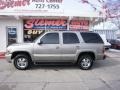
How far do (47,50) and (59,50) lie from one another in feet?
1.95

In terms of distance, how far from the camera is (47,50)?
1262 centimetres

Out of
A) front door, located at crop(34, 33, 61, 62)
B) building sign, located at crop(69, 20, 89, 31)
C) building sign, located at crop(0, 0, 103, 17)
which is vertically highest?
building sign, located at crop(0, 0, 103, 17)

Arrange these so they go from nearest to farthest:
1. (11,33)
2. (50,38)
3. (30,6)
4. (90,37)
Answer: (50,38) < (90,37) < (30,6) < (11,33)

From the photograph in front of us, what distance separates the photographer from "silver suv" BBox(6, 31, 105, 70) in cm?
1260

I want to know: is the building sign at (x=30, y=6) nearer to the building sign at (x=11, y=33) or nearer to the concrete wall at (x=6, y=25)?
the concrete wall at (x=6, y=25)

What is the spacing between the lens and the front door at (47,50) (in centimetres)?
1260

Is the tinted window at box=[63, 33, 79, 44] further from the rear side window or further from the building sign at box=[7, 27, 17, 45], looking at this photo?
the building sign at box=[7, 27, 17, 45]

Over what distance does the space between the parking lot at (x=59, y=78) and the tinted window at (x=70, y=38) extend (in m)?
1.44

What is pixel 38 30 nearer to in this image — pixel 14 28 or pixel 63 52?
pixel 14 28

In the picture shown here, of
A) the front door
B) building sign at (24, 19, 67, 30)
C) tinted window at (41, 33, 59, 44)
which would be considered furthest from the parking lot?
building sign at (24, 19, 67, 30)

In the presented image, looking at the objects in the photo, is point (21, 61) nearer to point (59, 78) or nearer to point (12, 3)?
point (59, 78)

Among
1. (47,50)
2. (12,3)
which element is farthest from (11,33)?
(47,50)

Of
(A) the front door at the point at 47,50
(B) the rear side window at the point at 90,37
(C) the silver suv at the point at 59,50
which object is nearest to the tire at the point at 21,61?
(C) the silver suv at the point at 59,50

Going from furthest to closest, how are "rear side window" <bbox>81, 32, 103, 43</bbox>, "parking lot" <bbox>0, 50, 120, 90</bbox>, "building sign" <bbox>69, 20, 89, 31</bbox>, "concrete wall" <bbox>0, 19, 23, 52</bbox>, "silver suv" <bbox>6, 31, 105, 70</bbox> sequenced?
"building sign" <bbox>69, 20, 89, 31</bbox> < "concrete wall" <bbox>0, 19, 23, 52</bbox> < "rear side window" <bbox>81, 32, 103, 43</bbox> < "silver suv" <bbox>6, 31, 105, 70</bbox> < "parking lot" <bbox>0, 50, 120, 90</bbox>
